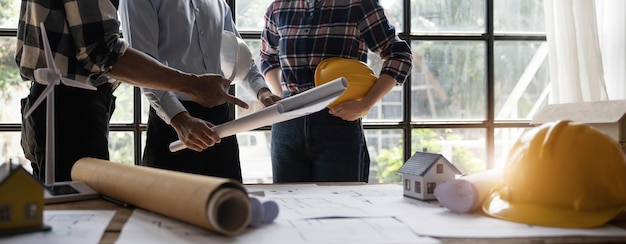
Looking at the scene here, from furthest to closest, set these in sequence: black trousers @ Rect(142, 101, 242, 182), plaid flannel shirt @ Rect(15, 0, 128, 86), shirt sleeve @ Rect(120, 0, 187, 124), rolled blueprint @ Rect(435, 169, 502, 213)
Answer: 1. black trousers @ Rect(142, 101, 242, 182)
2. shirt sleeve @ Rect(120, 0, 187, 124)
3. plaid flannel shirt @ Rect(15, 0, 128, 86)
4. rolled blueprint @ Rect(435, 169, 502, 213)

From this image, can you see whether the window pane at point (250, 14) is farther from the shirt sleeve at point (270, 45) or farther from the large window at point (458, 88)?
the shirt sleeve at point (270, 45)

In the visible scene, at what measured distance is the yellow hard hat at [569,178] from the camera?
0.87 m

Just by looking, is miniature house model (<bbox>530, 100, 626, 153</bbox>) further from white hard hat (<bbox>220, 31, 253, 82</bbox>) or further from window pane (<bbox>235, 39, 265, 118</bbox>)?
window pane (<bbox>235, 39, 265, 118</bbox>)

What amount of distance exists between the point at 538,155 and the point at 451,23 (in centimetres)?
194

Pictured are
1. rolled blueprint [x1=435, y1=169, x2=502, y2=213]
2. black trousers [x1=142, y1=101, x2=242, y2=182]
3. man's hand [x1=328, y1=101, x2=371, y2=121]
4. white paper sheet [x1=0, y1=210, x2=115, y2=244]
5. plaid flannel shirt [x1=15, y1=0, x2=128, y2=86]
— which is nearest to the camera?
white paper sheet [x1=0, y1=210, x2=115, y2=244]

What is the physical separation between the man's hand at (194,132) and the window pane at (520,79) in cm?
181

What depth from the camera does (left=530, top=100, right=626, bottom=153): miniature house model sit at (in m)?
1.37

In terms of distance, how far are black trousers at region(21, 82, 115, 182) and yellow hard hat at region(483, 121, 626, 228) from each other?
925mm

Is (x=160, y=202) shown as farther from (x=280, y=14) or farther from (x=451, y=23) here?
(x=451, y=23)

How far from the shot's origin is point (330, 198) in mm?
1107

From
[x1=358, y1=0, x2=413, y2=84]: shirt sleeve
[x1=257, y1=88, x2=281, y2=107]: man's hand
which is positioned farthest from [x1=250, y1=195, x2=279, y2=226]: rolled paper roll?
[x1=358, y1=0, x2=413, y2=84]: shirt sleeve

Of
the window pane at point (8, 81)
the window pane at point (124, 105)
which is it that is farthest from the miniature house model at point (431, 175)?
the window pane at point (8, 81)

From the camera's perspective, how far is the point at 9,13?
97.1 inches

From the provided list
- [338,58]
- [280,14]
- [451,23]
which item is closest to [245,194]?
[338,58]
